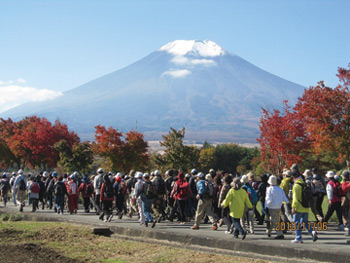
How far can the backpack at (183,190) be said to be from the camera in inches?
592

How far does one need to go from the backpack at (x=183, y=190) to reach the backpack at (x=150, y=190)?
31.4 inches

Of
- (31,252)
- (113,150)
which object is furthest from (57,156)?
(31,252)

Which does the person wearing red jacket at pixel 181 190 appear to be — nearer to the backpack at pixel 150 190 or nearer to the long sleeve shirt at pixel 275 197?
the backpack at pixel 150 190

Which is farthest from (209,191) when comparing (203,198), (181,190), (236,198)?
(236,198)

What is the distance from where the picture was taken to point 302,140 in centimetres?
3219

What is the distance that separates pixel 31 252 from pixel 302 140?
78.3 ft

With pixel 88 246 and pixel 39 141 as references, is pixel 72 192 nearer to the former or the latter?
pixel 88 246

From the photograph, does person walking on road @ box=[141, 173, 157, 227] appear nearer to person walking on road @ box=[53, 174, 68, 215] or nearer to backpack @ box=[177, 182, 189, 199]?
backpack @ box=[177, 182, 189, 199]

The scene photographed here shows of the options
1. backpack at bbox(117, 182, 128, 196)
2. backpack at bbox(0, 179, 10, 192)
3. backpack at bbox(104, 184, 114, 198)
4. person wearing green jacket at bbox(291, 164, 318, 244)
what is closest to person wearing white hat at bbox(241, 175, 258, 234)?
person wearing green jacket at bbox(291, 164, 318, 244)

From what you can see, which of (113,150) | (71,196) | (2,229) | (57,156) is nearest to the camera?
(2,229)

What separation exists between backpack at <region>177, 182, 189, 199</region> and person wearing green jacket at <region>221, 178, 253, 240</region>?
3.14 metres

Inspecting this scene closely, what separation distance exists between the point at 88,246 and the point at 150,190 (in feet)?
9.21

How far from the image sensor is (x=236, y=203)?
38.8ft

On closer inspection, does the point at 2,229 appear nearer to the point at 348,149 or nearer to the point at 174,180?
the point at 174,180
